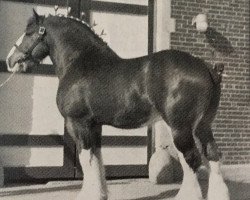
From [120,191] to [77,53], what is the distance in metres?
2.20

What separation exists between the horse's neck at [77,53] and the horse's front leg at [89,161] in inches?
30.0

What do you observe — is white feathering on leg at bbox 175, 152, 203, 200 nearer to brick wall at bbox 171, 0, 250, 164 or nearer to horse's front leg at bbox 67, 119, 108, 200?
horse's front leg at bbox 67, 119, 108, 200

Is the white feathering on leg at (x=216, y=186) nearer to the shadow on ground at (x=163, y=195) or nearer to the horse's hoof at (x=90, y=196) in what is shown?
the horse's hoof at (x=90, y=196)

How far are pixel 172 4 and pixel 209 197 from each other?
4.54 m

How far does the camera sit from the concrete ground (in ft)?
24.4

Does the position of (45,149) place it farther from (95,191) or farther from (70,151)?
(95,191)

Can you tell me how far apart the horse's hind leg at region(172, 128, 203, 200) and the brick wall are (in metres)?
3.38

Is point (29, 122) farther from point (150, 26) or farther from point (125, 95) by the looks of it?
point (125, 95)

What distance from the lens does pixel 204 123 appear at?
6.26m

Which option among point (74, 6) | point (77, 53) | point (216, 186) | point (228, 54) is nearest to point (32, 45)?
point (77, 53)

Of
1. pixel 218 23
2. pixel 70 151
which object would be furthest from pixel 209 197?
pixel 218 23

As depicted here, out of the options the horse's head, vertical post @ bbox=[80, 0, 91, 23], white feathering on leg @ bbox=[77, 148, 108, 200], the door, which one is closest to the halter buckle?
the horse's head

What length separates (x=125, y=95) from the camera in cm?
647

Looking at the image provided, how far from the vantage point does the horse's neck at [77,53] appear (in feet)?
22.6
